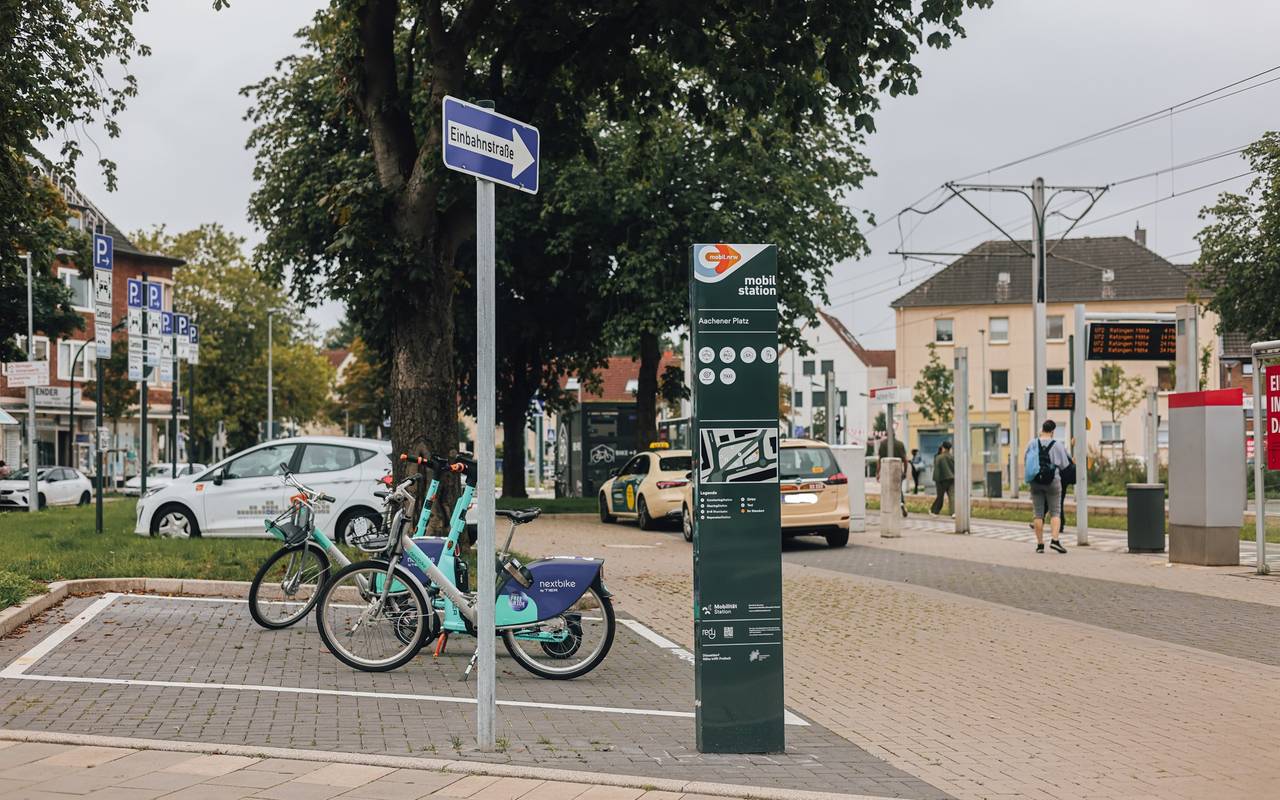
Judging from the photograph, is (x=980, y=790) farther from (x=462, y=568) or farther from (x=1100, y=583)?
(x=1100, y=583)

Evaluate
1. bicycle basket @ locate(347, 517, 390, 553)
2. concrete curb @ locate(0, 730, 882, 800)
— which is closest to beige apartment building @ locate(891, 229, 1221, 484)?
bicycle basket @ locate(347, 517, 390, 553)

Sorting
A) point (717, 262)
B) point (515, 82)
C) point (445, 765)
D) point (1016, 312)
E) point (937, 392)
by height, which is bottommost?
point (445, 765)

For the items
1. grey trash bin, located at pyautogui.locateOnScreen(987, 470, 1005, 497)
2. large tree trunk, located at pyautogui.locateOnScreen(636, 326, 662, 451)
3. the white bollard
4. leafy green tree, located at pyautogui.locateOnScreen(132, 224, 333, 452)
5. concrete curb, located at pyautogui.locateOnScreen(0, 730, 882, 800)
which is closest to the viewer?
concrete curb, located at pyautogui.locateOnScreen(0, 730, 882, 800)

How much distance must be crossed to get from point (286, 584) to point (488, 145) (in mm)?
5381

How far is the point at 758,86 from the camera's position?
1430 cm

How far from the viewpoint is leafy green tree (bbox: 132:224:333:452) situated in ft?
230

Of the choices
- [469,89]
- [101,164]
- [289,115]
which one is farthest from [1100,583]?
[289,115]

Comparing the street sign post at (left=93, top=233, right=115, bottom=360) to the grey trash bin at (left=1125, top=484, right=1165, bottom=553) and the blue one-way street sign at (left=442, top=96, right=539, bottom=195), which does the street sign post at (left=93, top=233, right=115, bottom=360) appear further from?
the grey trash bin at (left=1125, top=484, right=1165, bottom=553)

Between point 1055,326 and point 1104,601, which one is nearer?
point 1104,601

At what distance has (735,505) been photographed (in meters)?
6.75

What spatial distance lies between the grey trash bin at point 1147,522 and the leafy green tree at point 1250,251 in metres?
25.9

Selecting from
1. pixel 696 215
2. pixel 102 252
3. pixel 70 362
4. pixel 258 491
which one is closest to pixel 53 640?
pixel 258 491

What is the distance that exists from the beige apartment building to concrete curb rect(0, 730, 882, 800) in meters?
72.8

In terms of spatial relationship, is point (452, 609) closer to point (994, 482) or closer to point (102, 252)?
point (102, 252)
